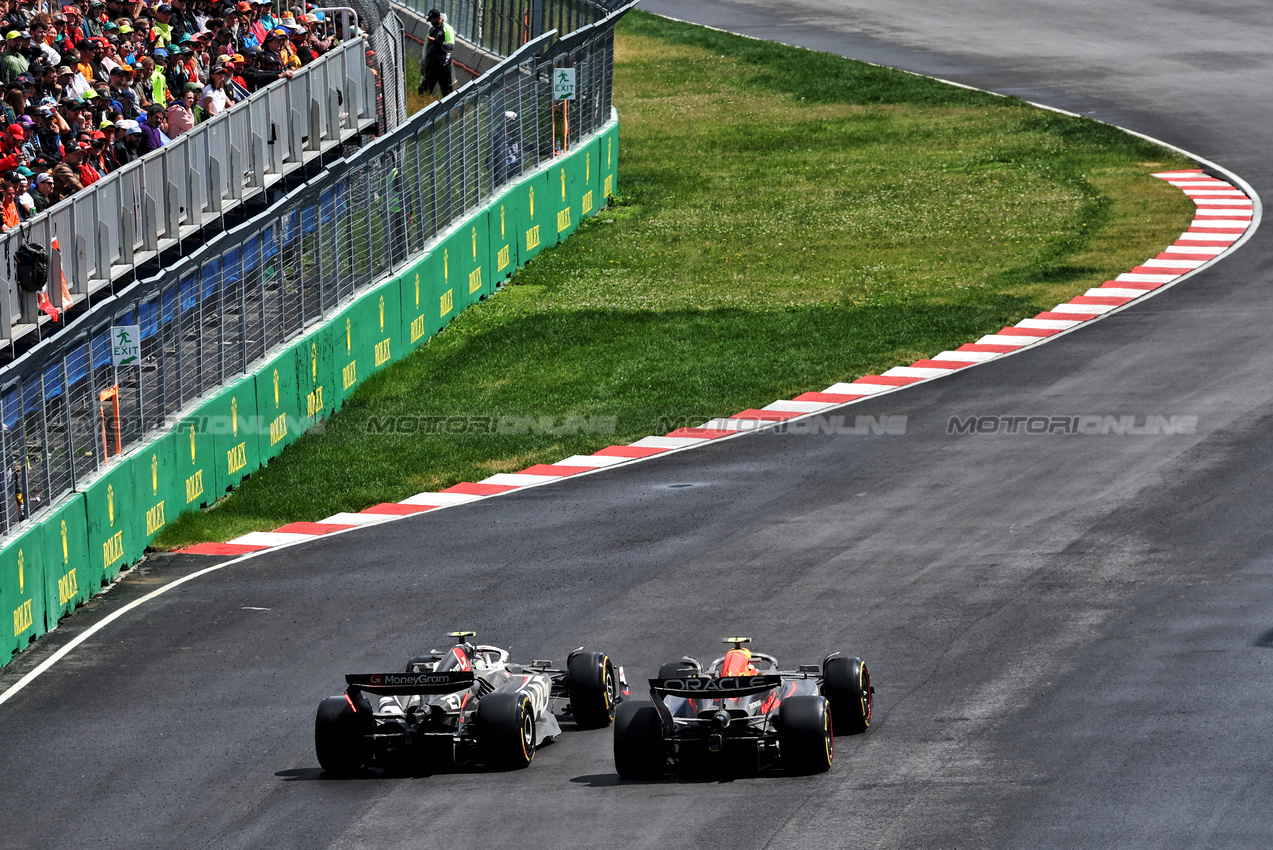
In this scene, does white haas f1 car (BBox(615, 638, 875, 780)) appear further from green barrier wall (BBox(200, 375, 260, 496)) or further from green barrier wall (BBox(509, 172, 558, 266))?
green barrier wall (BBox(509, 172, 558, 266))

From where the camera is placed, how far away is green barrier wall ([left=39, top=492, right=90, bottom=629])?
19844mm

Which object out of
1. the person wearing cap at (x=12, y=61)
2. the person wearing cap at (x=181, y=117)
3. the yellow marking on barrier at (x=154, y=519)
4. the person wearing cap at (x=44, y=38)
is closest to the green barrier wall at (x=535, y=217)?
the person wearing cap at (x=181, y=117)

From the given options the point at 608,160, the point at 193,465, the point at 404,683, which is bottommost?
the point at 193,465

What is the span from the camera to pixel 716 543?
21266 millimetres

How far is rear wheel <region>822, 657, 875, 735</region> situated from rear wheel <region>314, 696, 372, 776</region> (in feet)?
11.6

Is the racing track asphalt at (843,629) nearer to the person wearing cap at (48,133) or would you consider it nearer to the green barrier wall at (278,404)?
the green barrier wall at (278,404)

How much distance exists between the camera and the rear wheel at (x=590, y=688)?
16219mm

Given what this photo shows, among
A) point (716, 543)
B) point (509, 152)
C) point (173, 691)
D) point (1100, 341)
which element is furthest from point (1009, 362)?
point (173, 691)

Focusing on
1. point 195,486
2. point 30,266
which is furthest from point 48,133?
point 195,486

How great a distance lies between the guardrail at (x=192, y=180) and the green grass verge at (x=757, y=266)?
3125mm

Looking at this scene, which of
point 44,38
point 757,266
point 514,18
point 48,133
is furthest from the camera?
point 514,18

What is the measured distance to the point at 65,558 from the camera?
66.4 feet

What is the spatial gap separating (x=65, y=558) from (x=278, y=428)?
5845mm
